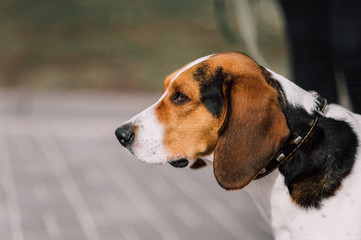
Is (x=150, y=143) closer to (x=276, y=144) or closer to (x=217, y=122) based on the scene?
(x=217, y=122)

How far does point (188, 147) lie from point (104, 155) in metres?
3.02

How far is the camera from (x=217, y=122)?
270 cm

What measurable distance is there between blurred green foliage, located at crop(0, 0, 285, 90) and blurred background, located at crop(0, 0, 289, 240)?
0.08ft

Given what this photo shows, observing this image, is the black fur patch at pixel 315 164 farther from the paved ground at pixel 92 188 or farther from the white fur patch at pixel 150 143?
the paved ground at pixel 92 188

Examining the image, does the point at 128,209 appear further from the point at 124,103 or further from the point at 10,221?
the point at 124,103

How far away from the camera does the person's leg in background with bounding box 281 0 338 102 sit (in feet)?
12.0

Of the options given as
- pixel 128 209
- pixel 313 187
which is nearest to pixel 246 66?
pixel 313 187

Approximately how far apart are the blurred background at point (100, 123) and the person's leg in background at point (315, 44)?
1.08 ft

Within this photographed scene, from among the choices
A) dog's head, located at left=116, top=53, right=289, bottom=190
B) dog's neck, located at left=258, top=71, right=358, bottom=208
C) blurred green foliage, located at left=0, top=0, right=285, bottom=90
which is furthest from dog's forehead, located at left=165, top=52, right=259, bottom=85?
blurred green foliage, located at left=0, top=0, right=285, bottom=90

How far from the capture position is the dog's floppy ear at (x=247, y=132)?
240 centimetres

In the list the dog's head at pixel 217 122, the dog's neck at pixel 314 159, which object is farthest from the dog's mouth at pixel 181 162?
the dog's neck at pixel 314 159

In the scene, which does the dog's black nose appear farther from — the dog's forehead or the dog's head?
the dog's forehead

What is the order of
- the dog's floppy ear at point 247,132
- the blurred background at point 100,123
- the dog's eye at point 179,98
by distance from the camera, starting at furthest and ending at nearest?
1. the blurred background at point 100,123
2. the dog's eye at point 179,98
3. the dog's floppy ear at point 247,132

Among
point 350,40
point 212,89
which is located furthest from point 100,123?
point 212,89
